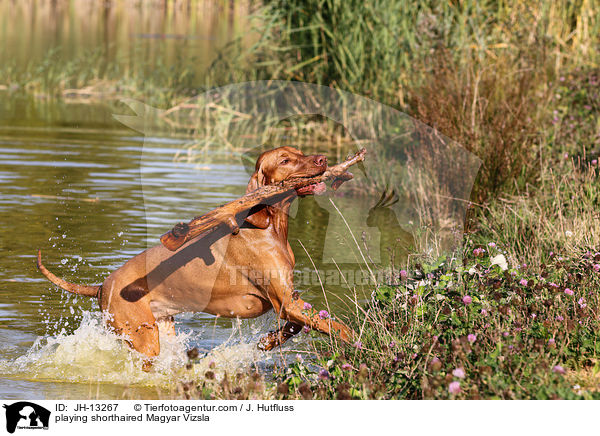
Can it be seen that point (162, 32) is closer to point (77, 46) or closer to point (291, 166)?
point (77, 46)

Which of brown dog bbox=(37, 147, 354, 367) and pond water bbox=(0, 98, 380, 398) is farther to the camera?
pond water bbox=(0, 98, 380, 398)

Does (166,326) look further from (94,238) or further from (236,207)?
(94,238)

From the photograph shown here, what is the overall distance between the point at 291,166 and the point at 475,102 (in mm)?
4329

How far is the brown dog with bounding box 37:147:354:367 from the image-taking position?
5719 mm

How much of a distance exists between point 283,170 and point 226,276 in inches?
30.1

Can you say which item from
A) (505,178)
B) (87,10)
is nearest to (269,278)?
(505,178)

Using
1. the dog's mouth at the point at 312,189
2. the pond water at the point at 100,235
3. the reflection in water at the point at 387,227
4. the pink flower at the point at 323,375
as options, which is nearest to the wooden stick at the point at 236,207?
the dog's mouth at the point at 312,189

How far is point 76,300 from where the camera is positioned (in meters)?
7.59

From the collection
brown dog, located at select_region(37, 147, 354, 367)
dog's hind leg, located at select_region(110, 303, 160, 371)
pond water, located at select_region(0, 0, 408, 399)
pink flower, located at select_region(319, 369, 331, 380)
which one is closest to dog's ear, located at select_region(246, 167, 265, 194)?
brown dog, located at select_region(37, 147, 354, 367)

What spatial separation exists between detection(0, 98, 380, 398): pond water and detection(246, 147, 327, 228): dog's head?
0.76m

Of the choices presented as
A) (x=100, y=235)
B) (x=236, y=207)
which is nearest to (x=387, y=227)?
(x=100, y=235)

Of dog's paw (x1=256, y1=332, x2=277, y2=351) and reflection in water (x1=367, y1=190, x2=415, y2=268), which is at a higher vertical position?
dog's paw (x1=256, y1=332, x2=277, y2=351)
